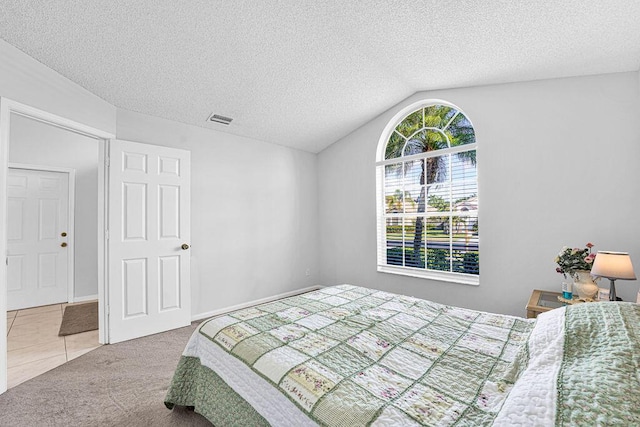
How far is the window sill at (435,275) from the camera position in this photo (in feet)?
10.9

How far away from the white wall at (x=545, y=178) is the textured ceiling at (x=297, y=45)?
0.67 feet

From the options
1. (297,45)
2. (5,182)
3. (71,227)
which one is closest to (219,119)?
(297,45)

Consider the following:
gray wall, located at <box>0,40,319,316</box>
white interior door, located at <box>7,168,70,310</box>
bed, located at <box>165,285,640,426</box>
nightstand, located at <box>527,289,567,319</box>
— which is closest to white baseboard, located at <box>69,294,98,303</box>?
white interior door, located at <box>7,168,70,310</box>

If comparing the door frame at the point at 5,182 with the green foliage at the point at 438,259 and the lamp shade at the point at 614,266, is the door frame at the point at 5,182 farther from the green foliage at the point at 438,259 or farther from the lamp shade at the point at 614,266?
the lamp shade at the point at 614,266

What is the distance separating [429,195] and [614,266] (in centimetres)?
197

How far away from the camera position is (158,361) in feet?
8.13

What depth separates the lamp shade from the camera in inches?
73.9

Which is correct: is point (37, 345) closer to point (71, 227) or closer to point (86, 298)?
point (86, 298)

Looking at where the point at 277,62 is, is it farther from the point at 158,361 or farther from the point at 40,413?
the point at 40,413

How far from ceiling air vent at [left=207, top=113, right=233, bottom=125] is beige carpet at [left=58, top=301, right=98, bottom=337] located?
8.94 feet

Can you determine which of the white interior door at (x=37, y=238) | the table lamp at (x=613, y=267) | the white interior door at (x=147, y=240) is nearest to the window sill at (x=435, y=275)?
the table lamp at (x=613, y=267)

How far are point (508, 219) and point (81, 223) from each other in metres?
5.92

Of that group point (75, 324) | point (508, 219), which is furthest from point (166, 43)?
point (508, 219)

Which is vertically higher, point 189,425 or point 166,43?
point 166,43
